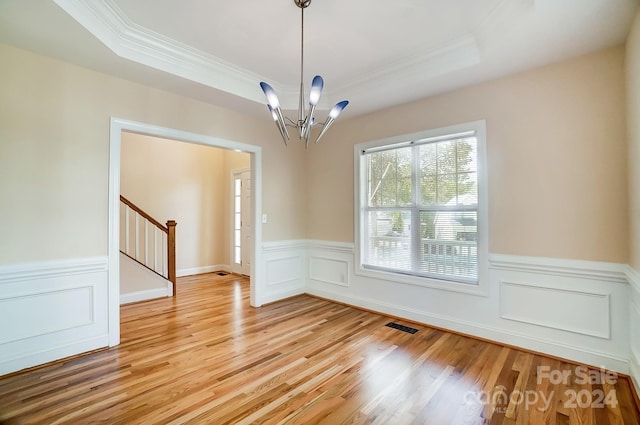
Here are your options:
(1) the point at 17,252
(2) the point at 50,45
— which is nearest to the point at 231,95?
(2) the point at 50,45

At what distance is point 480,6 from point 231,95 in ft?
8.28

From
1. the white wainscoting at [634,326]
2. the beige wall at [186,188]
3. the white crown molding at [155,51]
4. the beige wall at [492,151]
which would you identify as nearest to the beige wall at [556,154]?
the beige wall at [492,151]

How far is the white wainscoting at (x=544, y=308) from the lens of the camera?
2.38 meters

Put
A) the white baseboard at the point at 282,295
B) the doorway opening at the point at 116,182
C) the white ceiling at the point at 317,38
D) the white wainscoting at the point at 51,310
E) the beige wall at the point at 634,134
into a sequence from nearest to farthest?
the beige wall at the point at 634,134, the white ceiling at the point at 317,38, the white wainscoting at the point at 51,310, the doorway opening at the point at 116,182, the white baseboard at the point at 282,295

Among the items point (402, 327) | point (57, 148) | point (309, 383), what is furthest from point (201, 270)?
point (309, 383)

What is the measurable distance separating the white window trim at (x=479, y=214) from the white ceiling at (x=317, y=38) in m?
0.47

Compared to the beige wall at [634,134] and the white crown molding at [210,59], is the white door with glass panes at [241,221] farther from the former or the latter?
the beige wall at [634,134]

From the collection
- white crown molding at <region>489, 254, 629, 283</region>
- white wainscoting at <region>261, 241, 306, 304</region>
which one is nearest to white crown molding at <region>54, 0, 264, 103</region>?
white wainscoting at <region>261, 241, 306, 304</region>

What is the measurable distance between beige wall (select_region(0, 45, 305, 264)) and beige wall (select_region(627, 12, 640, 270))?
13.4ft

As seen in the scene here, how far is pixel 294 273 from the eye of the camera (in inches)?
181

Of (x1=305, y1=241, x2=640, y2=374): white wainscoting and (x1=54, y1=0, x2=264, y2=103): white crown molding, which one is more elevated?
(x1=54, y1=0, x2=264, y2=103): white crown molding

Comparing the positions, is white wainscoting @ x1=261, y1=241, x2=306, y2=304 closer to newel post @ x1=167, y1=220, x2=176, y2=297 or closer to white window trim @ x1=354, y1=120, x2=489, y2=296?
white window trim @ x1=354, y1=120, x2=489, y2=296

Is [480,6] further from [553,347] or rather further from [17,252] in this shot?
[17,252]

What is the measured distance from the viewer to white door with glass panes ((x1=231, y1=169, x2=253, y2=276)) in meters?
6.20
